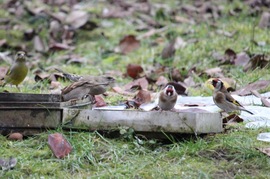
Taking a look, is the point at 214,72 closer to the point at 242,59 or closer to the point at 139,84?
the point at 242,59

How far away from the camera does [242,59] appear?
748cm

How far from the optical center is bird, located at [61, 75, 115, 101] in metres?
4.93

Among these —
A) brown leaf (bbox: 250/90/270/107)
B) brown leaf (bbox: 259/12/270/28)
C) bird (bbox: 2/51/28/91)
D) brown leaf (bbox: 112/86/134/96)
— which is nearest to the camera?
brown leaf (bbox: 250/90/270/107)

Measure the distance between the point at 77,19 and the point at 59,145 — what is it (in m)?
5.99

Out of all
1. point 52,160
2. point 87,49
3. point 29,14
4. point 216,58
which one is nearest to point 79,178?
point 52,160

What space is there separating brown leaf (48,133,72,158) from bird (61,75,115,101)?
0.76m

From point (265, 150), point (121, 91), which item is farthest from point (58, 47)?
point (265, 150)

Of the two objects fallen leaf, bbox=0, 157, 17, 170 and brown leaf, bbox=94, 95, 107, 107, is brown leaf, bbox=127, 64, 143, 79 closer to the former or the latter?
brown leaf, bbox=94, 95, 107, 107

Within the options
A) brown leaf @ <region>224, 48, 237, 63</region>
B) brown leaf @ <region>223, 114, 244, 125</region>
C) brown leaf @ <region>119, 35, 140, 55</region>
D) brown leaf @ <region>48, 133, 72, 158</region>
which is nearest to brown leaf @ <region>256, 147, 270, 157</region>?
brown leaf @ <region>223, 114, 244, 125</region>

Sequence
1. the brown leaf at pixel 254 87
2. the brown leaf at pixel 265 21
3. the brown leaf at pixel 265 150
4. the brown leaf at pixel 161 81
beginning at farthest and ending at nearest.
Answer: the brown leaf at pixel 265 21, the brown leaf at pixel 161 81, the brown leaf at pixel 254 87, the brown leaf at pixel 265 150

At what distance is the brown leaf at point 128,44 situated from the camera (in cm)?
888

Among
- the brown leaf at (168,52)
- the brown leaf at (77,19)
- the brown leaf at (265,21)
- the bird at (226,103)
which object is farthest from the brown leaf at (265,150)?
the brown leaf at (77,19)

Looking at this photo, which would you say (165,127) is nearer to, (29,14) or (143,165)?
(143,165)

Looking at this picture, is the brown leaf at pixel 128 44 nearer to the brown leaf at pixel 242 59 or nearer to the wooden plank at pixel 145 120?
the brown leaf at pixel 242 59
